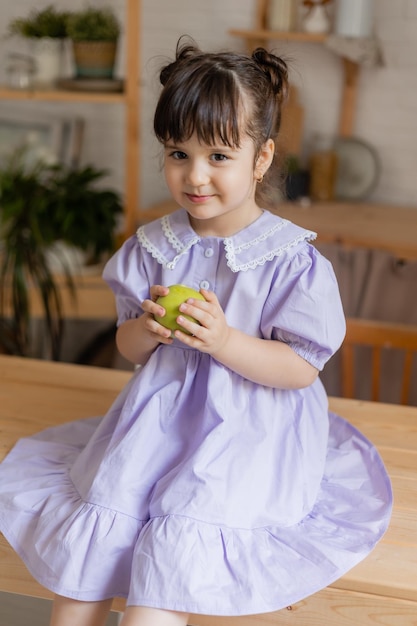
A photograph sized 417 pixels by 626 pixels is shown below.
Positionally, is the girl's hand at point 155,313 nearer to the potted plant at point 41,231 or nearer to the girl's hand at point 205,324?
the girl's hand at point 205,324

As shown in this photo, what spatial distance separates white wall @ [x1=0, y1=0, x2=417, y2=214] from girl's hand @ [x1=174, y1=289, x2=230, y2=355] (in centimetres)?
192

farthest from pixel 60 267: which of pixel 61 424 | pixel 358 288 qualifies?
pixel 61 424

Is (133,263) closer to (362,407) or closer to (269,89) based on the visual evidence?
(269,89)

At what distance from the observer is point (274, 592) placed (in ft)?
3.60

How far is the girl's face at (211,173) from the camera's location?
45.9 inches

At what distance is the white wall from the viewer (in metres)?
2.92

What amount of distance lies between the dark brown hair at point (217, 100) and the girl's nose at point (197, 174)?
36 mm

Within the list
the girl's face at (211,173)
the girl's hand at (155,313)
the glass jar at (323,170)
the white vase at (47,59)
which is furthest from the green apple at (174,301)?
the glass jar at (323,170)

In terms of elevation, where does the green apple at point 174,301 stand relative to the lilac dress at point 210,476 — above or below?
above

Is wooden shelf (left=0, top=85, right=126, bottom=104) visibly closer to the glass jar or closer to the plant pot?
the plant pot

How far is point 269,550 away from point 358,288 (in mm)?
1482

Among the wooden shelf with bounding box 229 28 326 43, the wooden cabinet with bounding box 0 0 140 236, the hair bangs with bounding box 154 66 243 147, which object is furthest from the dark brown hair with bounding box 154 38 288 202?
the wooden shelf with bounding box 229 28 326 43

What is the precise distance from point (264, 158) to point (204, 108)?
16cm

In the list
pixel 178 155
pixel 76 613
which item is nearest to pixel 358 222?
pixel 178 155
